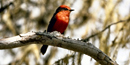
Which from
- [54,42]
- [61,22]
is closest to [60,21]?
[61,22]

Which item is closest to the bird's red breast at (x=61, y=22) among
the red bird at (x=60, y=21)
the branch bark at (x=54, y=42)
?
the red bird at (x=60, y=21)

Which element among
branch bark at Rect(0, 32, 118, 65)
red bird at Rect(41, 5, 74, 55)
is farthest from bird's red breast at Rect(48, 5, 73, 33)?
branch bark at Rect(0, 32, 118, 65)

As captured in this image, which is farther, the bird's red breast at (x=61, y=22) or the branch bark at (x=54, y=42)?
the bird's red breast at (x=61, y=22)

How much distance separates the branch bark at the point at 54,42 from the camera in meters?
3.08

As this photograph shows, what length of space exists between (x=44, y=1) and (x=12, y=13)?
3.42 feet

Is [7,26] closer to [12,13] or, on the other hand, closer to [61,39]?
[12,13]

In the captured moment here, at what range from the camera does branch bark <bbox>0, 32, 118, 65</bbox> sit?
10.1 feet

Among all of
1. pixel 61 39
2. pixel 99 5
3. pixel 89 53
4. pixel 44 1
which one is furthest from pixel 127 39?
pixel 44 1

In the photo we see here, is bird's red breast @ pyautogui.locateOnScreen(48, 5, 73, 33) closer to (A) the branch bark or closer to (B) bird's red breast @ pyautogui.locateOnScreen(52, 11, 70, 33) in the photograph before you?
(B) bird's red breast @ pyautogui.locateOnScreen(52, 11, 70, 33)

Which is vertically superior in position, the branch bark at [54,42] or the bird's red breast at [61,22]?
the bird's red breast at [61,22]

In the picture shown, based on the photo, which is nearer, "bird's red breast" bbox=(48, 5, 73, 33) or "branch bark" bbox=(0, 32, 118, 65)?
Result: "branch bark" bbox=(0, 32, 118, 65)

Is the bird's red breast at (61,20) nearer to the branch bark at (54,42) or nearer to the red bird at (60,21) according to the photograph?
the red bird at (60,21)

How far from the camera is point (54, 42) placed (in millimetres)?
3287

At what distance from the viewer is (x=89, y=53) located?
3.39 metres
